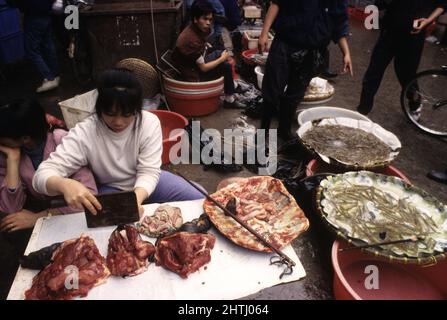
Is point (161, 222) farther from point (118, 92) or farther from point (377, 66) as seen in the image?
point (377, 66)

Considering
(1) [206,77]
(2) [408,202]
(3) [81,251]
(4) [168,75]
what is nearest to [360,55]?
(1) [206,77]

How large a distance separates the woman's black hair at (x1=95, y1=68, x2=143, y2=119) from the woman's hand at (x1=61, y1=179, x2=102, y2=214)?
520 mm

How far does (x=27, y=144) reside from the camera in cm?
226

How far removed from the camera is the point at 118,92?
1.99 m

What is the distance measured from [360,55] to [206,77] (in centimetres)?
542

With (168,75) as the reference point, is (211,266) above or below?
below

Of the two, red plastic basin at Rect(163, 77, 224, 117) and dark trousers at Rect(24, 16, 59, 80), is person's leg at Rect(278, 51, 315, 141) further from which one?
dark trousers at Rect(24, 16, 59, 80)

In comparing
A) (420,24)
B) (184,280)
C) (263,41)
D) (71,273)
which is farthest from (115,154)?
(420,24)

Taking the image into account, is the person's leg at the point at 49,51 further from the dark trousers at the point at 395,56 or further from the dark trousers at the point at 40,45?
the dark trousers at the point at 395,56

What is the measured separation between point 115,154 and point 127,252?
80cm

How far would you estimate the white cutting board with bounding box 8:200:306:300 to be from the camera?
5.99ft

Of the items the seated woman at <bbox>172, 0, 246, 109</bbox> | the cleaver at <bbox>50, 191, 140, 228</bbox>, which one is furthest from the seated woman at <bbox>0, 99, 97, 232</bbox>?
the seated woman at <bbox>172, 0, 246, 109</bbox>
